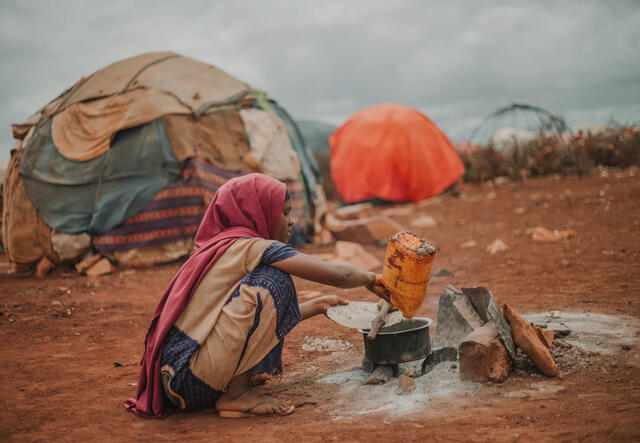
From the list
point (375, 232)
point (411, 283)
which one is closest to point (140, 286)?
point (375, 232)

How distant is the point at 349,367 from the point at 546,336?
1.03 metres

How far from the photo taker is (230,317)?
221 cm

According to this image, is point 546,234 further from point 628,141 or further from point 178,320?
point 628,141

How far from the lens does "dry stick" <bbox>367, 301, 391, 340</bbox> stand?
249 centimetres

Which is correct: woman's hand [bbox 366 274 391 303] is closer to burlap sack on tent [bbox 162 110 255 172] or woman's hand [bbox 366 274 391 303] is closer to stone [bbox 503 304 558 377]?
stone [bbox 503 304 558 377]

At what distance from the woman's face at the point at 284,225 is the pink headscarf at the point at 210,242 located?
0.08ft

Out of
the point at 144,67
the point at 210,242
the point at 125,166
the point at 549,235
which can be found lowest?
the point at 549,235

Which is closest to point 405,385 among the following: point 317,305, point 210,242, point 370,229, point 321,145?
point 317,305

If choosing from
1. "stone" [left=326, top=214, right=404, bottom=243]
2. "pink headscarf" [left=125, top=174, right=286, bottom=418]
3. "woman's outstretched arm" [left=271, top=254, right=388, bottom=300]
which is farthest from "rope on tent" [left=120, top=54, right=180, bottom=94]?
"woman's outstretched arm" [left=271, top=254, right=388, bottom=300]

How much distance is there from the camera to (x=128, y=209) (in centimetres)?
630

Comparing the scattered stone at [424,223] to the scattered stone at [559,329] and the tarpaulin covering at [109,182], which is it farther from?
the scattered stone at [559,329]

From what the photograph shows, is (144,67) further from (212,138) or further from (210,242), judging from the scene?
(210,242)

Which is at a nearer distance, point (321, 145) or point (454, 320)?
point (454, 320)

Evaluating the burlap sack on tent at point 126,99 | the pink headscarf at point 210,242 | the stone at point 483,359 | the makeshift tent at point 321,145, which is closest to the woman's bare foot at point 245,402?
the pink headscarf at point 210,242
